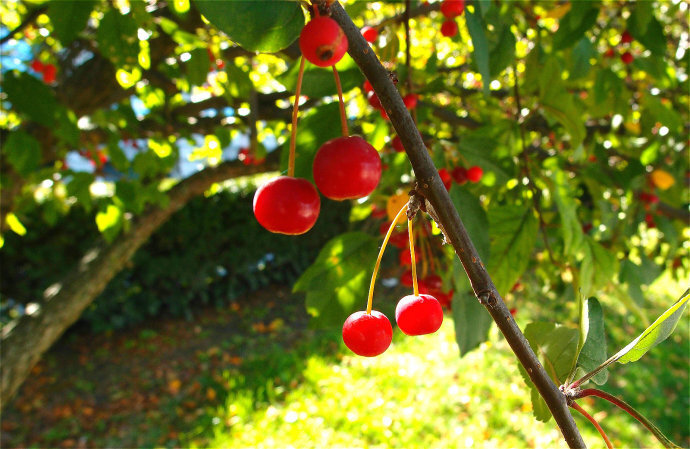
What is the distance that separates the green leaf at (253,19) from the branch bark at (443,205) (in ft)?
0.34

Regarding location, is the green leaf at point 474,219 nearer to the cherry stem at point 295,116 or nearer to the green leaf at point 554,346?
the green leaf at point 554,346

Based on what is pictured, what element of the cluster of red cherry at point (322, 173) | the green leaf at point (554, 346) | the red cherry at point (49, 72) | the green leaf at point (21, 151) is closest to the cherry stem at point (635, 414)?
the green leaf at point (554, 346)

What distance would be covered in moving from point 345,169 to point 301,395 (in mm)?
3864

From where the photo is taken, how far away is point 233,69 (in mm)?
1956

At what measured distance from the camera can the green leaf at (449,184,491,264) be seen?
972 millimetres

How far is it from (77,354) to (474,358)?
4175mm

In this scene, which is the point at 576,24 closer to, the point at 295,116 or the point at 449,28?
the point at 449,28

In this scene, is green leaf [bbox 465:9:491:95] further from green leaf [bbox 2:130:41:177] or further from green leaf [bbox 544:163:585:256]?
green leaf [bbox 2:130:41:177]

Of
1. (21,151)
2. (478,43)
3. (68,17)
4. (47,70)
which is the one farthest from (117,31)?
(47,70)

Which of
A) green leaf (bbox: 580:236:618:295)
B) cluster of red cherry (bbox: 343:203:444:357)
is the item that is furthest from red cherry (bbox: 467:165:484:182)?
cluster of red cherry (bbox: 343:203:444:357)

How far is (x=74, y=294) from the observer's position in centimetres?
330

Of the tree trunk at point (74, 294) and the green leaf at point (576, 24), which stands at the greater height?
the tree trunk at point (74, 294)

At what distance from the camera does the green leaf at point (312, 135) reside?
84 cm

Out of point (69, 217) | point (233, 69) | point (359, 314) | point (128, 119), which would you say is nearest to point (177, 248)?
point (69, 217)
